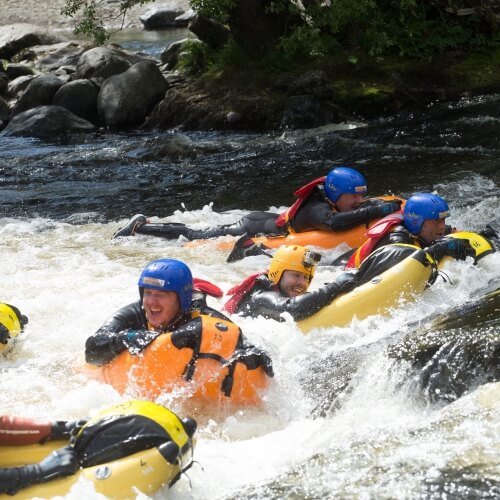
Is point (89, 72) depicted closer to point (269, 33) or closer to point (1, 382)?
point (269, 33)

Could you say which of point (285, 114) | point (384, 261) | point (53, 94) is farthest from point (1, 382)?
point (53, 94)

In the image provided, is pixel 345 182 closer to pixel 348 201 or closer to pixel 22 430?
pixel 348 201

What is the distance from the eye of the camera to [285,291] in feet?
24.0

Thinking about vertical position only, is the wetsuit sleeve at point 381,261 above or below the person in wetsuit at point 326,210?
above

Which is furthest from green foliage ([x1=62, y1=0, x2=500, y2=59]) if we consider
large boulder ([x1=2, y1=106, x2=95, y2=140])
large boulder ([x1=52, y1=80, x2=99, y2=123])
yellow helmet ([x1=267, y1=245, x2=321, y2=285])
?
yellow helmet ([x1=267, y1=245, x2=321, y2=285])

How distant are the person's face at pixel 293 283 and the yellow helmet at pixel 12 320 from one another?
2086 millimetres

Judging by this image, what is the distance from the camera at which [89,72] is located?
63.4 ft

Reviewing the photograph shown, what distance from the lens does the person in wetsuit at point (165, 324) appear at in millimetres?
5891

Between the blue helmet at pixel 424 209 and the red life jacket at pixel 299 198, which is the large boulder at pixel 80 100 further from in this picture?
the blue helmet at pixel 424 209

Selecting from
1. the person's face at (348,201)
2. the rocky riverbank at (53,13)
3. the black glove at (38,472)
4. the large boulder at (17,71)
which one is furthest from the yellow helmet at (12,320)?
the rocky riverbank at (53,13)

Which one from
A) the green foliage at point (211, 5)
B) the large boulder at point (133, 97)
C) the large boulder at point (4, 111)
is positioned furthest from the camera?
the large boulder at point (4, 111)

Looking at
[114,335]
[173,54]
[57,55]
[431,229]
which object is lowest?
[57,55]

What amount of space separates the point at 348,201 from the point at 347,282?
2.42 m

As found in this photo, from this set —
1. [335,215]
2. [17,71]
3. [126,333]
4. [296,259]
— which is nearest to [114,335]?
[126,333]
